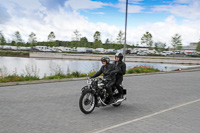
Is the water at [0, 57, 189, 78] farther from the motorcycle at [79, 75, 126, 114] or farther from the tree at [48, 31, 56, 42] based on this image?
the tree at [48, 31, 56, 42]

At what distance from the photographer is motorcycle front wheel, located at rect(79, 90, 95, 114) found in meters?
6.03

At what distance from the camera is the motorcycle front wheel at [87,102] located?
6.03 metres

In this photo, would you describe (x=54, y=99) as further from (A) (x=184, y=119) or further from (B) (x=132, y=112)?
(A) (x=184, y=119)

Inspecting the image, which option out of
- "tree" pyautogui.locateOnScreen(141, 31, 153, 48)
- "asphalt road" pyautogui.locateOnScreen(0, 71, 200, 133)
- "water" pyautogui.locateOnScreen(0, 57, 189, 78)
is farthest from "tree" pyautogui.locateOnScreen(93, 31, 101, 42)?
"asphalt road" pyautogui.locateOnScreen(0, 71, 200, 133)

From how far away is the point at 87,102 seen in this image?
6.24m

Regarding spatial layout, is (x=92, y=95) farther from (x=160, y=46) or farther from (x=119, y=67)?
(x=160, y=46)

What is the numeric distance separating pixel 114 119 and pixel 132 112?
3.11ft

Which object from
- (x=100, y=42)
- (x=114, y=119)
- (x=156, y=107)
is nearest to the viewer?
(x=114, y=119)

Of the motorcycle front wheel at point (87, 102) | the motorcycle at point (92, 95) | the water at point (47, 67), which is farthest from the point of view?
the water at point (47, 67)

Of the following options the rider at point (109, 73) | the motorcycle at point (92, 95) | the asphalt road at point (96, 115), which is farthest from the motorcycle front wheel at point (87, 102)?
the rider at point (109, 73)

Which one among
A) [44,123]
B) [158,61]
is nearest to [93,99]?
[44,123]

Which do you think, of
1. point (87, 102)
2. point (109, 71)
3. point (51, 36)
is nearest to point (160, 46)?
point (51, 36)

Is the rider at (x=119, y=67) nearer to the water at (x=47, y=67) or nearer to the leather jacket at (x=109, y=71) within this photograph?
the leather jacket at (x=109, y=71)

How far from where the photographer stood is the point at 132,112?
21.4ft
